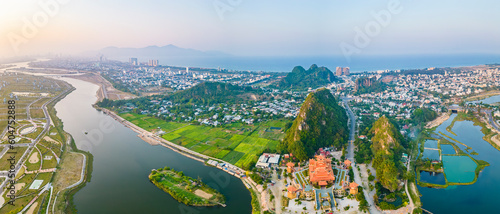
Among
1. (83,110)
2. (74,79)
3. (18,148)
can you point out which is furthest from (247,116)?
(74,79)

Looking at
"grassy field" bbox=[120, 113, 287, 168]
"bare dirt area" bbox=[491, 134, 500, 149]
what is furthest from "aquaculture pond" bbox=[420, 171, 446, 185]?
"grassy field" bbox=[120, 113, 287, 168]

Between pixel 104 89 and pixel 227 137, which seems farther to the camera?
pixel 104 89

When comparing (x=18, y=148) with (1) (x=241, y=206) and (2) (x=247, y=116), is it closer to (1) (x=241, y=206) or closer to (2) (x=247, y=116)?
(1) (x=241, y=206)

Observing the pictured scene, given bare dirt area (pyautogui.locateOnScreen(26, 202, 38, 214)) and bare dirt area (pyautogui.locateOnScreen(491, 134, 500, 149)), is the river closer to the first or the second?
bare dirt area (pyautogui.locateOnScreen(491, 134, 500, 149))

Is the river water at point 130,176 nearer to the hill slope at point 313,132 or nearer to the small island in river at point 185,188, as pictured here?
the small island in river at point 185,188

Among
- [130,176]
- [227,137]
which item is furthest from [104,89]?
[130,176]

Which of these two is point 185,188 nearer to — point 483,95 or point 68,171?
point 68,171

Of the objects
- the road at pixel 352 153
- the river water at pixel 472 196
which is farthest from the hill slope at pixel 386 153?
the river water at pixel 472 196
